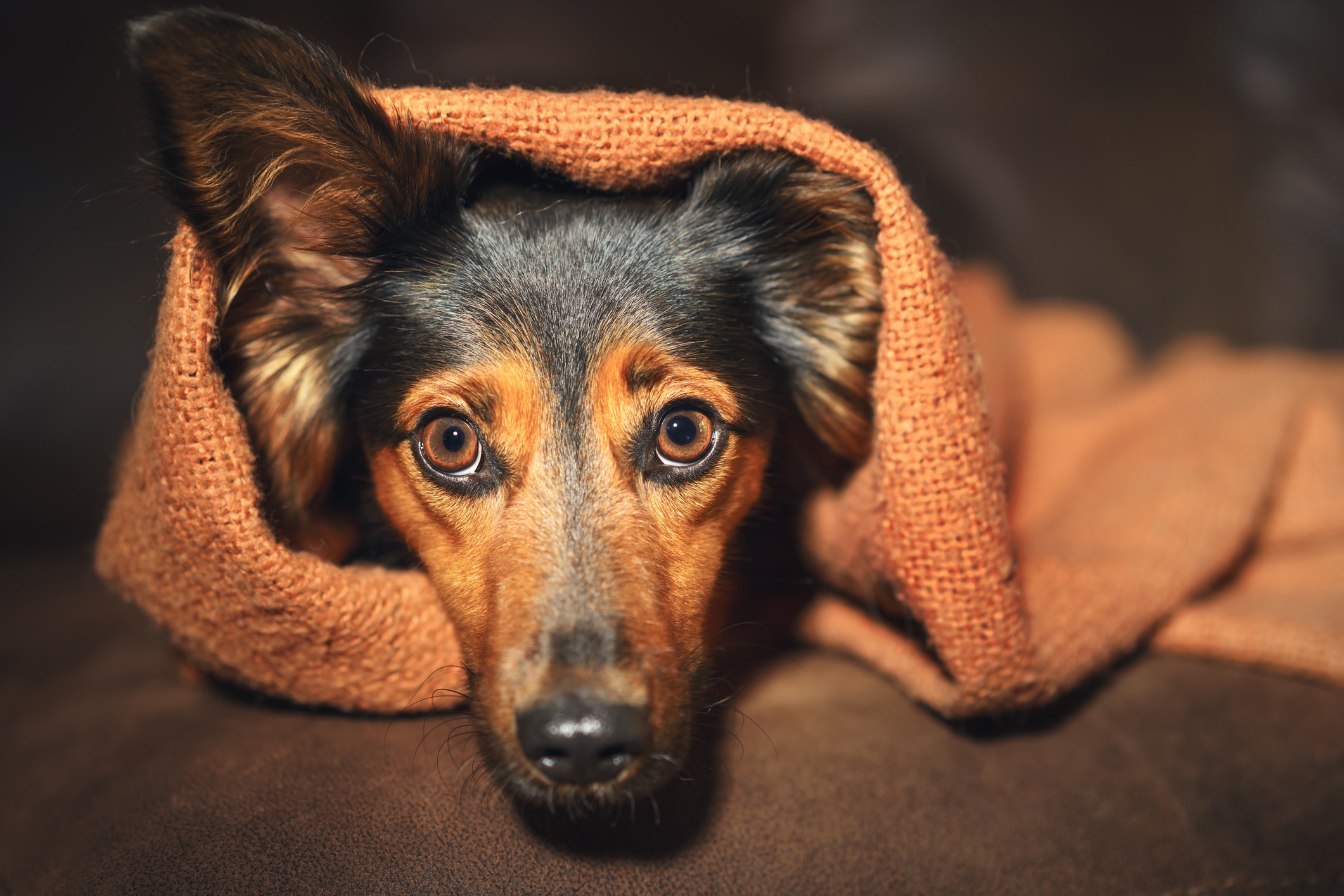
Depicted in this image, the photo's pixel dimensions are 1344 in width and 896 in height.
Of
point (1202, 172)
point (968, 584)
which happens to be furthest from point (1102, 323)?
point (968, 584)

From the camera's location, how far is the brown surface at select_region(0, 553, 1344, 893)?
1.08 meters

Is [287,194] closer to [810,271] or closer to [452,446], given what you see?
[452,446]

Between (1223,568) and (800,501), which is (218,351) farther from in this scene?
(1223,568)

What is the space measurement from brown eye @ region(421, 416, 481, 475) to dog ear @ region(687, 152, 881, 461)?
0.63 metres

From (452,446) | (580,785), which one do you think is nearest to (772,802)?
(580,785)

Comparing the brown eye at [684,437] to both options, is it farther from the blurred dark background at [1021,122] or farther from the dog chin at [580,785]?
the blurred dark background at [1021,122]

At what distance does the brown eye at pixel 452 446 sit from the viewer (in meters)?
1.42

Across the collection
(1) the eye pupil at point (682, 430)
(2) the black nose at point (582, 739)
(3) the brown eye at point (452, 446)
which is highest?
(1) the eye pupil at point (682, 430)

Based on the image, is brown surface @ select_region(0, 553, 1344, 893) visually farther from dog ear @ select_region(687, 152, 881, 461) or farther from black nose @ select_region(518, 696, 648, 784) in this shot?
dog ear @ select_region(687, 152, 881, 461)

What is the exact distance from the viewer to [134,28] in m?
1.05

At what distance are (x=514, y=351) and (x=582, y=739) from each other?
2.27 ft

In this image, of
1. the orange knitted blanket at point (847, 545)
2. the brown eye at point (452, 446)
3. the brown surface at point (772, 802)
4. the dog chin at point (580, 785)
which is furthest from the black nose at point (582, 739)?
the brown eye at point (452, 446)

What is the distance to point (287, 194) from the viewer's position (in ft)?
4.65

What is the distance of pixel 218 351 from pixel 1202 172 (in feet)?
12.9
